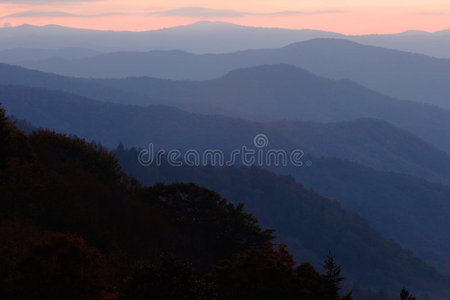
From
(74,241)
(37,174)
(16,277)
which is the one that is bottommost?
(16,277)

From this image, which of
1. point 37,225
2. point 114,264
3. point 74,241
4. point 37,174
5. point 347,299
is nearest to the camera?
point 74,241

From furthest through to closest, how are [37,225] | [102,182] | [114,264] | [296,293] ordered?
[102,182] < [37,225] < [114,264] < [296,293]

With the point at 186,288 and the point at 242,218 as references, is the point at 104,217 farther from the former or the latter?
the point at 186,288

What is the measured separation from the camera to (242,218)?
43.9 m

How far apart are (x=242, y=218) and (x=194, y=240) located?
13.3 feet

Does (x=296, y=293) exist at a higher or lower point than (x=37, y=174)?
lower

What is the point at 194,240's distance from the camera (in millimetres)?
41812

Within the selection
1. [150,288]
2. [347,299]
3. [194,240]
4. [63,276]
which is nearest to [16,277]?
[63,276]

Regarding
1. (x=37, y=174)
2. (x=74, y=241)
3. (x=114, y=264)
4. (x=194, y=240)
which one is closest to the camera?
(x=74, y=241)

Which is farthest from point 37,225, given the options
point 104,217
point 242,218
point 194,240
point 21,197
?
point 242,218

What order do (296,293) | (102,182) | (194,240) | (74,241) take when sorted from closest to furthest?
(74,241) < (296,293) < (194,240) < (102,182)

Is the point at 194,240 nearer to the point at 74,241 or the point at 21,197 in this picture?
the point at 21,197

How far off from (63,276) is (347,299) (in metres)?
11.6

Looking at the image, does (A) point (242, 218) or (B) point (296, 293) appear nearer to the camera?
(B) point (296, 293)
